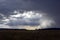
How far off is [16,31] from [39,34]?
7.70 feet

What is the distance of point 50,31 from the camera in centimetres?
1614

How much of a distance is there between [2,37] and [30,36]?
7.95 feet

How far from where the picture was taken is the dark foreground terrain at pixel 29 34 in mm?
14828

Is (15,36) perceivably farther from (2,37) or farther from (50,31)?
(50,31)

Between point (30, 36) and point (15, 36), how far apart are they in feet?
4.29

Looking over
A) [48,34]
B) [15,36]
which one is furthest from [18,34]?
[48,34]

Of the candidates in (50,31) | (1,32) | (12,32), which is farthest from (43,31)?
(1,32)

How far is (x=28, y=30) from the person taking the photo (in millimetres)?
16203

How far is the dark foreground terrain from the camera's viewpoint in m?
14.8

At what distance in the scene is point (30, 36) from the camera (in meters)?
15.2

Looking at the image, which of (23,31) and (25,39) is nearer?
(25,39)

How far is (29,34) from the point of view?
15.5 m

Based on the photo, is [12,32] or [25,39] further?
[12,32]

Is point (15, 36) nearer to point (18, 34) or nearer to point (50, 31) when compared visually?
point (18, 34)
